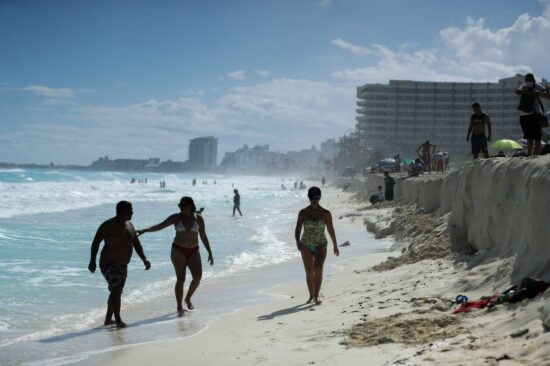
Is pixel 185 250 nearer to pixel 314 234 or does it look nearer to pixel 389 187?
pixel 314 234

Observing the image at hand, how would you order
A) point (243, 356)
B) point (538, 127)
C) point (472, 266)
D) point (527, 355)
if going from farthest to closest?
1. point (538, 127)
2. point (472, 266)
3. point (243, 356)
4. point (527, 355)

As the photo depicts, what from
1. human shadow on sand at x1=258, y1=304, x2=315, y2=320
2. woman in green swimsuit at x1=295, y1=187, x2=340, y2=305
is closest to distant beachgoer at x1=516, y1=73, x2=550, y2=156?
woman in green swimsuit at x1=295, y1=187, x2=340, y2=305

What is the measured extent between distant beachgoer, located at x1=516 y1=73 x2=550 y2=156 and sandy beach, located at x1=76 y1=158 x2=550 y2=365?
0.81m

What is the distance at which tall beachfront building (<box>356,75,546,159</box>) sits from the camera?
139000mm

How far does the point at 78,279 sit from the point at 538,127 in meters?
8.27

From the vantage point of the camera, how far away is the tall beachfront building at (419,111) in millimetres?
139000

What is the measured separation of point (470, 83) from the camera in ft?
465

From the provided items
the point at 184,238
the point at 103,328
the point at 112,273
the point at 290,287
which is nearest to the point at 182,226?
the point at 184,238

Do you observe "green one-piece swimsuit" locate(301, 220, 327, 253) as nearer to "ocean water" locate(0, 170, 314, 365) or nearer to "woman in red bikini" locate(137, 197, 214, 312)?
"woman in red bikini" locate(137, 197, 214, 312)

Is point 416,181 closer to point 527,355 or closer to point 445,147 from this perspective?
point 527,355

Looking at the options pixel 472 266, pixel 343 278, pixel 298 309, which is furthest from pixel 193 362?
pixel 343 278

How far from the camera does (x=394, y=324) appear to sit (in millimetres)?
5332

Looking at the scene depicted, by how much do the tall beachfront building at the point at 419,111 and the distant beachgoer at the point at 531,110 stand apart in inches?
5199

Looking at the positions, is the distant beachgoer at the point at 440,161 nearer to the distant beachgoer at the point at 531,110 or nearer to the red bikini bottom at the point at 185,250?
the distant beachgoer at the point at 531,110
